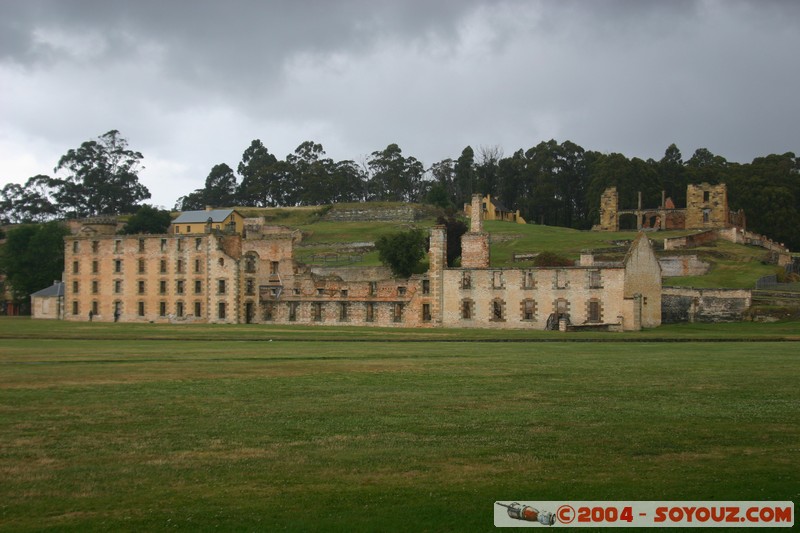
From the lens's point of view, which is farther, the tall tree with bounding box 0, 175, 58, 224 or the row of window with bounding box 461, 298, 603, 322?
the tall tree with bounding box 0, 175, 58, 224

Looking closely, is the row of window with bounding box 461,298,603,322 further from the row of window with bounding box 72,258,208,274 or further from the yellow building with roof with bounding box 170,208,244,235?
the yellow building with roof with bounding box 170,208,244,235

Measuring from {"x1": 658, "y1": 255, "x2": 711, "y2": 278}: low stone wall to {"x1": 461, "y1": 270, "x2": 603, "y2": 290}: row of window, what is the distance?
2244 centimetres

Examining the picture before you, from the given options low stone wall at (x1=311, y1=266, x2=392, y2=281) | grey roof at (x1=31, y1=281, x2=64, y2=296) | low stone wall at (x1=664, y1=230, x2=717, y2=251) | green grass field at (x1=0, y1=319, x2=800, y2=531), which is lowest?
green grass field at (x1=0, y1=319, x2=800, y2=531)

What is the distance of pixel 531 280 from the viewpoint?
5622 centimetres

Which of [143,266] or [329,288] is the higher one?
[143,266]

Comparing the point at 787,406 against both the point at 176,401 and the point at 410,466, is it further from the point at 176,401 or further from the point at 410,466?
the point at 176,401

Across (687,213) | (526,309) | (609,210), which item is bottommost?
(526,309)

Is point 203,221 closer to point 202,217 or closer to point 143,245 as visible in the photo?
point 202,217

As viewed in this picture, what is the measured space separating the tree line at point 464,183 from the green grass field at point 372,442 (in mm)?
87814

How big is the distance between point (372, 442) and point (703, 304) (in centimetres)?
4932

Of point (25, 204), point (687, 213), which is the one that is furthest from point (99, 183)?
point (687, 213)

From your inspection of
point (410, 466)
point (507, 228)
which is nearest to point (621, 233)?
point (507, 228)

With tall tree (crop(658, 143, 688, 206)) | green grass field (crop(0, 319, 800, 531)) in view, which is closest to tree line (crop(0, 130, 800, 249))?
tall tree (crop(658, 143, 688, 206))

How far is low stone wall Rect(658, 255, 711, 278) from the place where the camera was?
74.7 m
